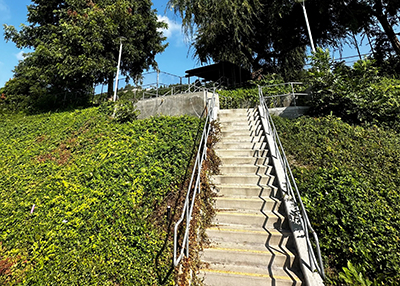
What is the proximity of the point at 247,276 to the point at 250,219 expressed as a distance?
103 centimetres

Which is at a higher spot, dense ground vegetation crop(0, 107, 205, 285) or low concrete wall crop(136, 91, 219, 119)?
low concrete wall crop(136, 91, 219, 119)

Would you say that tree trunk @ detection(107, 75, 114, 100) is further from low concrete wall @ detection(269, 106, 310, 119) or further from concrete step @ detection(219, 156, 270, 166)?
concrete step @ detection(219, 156, 270, 166)

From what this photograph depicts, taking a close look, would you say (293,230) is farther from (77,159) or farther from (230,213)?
(77,159)

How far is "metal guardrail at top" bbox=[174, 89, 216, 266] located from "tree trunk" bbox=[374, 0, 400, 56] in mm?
14528

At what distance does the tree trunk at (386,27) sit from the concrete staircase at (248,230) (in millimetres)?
14729

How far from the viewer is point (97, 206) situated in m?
3.69

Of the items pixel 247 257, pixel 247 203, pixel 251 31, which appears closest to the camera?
pixel 247 257

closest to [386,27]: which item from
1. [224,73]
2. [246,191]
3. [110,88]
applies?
[224,73]

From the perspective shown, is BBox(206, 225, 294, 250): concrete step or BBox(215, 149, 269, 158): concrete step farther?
BBox(215, 149, 269, 158): concrete step

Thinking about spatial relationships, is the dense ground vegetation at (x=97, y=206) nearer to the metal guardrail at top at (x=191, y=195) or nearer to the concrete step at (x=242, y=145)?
the metal guardrail at top at (x=191, y=195)

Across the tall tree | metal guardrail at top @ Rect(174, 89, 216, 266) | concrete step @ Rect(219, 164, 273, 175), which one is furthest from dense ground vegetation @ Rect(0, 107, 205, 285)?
the tall tree

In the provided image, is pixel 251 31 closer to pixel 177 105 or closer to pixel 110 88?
pixel 177 105

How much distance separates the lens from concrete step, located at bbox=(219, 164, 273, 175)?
4707mm

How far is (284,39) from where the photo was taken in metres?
16.5
